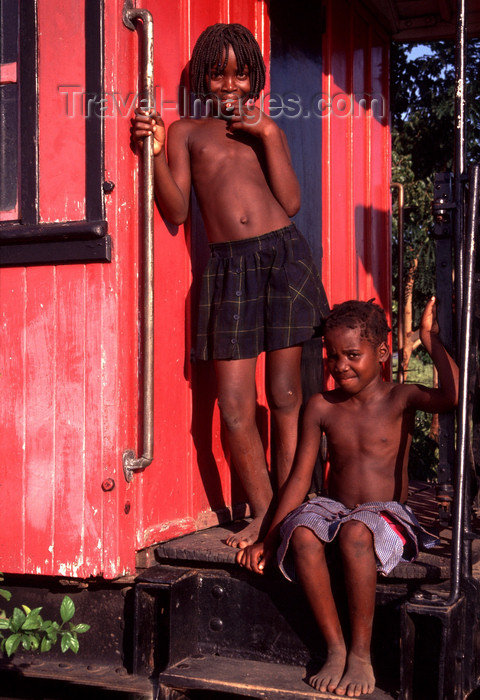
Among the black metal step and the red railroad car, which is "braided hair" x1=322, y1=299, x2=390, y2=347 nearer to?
the red railroad car

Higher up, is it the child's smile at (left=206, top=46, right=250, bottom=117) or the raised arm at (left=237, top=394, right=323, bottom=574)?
the child's smile at (left=206, top=46, right=250, bottom=117)

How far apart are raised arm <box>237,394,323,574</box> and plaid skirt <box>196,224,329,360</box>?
32cm

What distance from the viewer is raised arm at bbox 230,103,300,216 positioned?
3.25 m

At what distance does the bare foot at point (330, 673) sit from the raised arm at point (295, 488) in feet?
1.25

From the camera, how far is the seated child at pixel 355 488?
263 cm

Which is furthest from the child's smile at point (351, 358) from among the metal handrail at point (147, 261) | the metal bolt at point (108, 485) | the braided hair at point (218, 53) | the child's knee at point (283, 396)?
the braided hair at point (218, 53)

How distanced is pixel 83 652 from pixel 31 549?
0.43m

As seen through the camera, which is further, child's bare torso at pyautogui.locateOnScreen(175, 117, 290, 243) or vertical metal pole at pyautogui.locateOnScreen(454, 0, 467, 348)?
child's bare torso at pyautogui.locateOnScreen(175, 117, 290, 243)

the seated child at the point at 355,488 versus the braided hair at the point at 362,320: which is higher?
the braided hair at the point at 362,320

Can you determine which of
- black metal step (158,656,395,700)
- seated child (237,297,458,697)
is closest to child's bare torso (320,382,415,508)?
seated child (237,297,458,697)

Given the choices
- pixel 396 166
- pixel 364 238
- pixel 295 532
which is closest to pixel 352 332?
pixel 295 532

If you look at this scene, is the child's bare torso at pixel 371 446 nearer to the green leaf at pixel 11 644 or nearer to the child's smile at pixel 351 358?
the child's smile at pixel 351 358

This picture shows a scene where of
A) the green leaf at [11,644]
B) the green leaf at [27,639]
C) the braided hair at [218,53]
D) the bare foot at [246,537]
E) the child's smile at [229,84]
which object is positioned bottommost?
the green leaf at [27,639]

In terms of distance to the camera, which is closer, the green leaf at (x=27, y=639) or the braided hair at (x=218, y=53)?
the green leaf at (x=27, y=639)
